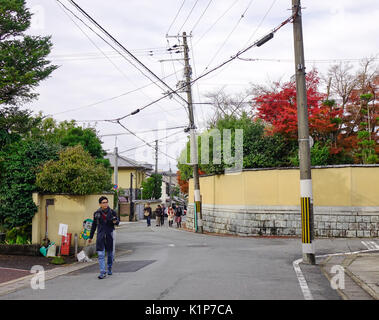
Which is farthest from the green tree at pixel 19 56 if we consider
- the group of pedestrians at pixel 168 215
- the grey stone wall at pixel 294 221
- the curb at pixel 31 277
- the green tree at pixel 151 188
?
the green tree at pixel 151 188

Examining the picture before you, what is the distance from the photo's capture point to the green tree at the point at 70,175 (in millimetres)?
14203

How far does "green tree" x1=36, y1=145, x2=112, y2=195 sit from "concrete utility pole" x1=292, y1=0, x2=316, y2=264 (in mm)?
6749

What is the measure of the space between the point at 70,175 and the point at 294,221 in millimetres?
10778

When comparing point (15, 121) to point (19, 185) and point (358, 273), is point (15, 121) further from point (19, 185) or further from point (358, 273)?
point (358, 273)

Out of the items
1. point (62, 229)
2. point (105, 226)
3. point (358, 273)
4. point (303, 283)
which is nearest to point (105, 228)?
point (105, 226)

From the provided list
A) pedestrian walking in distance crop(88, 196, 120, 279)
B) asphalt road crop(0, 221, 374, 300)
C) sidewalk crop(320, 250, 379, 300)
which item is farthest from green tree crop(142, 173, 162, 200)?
pedestrian walking in distance crop(88, 196, 120, 279)

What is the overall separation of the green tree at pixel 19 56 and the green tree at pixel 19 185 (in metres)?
3.96

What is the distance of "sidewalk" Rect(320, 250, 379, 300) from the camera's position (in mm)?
7895

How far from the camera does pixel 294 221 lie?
2039 cm

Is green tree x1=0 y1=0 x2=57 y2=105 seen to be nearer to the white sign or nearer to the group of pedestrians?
the white sign

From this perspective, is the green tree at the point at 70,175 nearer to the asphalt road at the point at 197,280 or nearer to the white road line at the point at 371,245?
the asphalt road at the point at 197,280
